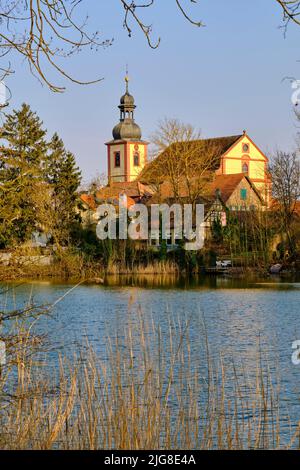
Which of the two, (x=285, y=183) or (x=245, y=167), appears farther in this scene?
(x=245, y=167)

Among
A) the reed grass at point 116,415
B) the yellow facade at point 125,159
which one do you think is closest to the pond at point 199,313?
the reed grass at point 116,415

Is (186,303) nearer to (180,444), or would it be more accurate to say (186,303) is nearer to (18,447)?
(180,444)

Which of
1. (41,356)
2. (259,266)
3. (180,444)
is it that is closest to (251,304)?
(41,356)

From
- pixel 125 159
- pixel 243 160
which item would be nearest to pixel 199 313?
pixel 243 160

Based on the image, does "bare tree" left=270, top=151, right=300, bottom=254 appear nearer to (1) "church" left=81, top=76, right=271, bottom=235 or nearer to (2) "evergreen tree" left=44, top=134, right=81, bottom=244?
(1) "church" left=81, top=76, right=271, bottom=235

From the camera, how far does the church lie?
129 feet

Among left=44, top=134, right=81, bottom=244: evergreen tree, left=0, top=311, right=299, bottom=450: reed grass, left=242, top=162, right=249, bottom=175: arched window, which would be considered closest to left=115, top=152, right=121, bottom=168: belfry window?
left=242, top=162, right=249, bottom=175: arched window

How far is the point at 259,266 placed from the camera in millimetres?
36312

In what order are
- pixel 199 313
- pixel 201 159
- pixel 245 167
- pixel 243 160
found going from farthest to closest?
pixel 245 167, pixel 243 160, pixel 201 159, pixel 199 313

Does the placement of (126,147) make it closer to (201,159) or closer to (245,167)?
(245,167)

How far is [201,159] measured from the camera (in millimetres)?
36719

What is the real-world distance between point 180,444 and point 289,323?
1118 cm

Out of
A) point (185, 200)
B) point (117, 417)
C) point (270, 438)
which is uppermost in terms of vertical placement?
point (185, 200)

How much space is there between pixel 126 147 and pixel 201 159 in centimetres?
5467
